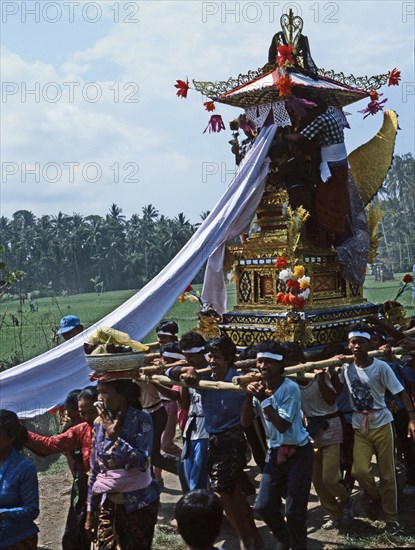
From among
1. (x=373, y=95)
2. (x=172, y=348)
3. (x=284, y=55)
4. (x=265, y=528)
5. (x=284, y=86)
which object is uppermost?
(x=284, y=55)

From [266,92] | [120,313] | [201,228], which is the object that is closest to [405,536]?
[120,313]

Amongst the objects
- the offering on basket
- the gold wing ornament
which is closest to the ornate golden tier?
the gold wing ornament

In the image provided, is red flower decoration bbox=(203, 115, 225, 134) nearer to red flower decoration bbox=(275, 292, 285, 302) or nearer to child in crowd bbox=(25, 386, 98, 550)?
red flower decoration bbox=(275, 292, 285, 302)

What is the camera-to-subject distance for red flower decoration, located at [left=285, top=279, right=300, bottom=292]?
6.94 m

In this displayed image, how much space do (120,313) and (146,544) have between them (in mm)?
2970

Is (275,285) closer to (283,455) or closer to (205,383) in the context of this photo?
(205,383)

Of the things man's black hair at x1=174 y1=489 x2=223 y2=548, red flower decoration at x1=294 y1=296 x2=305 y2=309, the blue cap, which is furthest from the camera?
the blue cap

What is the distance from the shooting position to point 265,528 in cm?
570

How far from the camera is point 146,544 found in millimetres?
3854

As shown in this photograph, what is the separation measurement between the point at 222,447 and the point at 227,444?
44 millimetres

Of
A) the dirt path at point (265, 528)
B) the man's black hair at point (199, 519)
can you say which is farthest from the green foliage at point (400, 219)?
the man's black hair at point (199, 519)

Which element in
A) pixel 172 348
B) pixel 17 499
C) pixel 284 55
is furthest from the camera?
pixel 284 55

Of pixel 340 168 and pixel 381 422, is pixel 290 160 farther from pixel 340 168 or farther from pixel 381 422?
pixel 381 422

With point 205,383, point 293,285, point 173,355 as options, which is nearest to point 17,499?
point 205,383
